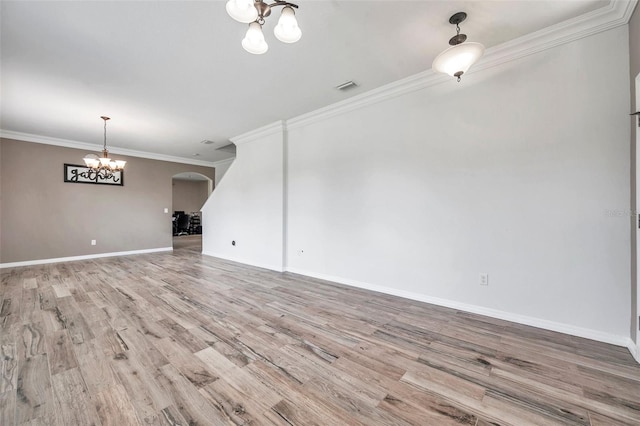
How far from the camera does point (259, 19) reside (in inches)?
59.2

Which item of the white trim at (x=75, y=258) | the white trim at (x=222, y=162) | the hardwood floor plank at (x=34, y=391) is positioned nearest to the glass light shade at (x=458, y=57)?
the hardwood floor plank at (x=34, y=391)

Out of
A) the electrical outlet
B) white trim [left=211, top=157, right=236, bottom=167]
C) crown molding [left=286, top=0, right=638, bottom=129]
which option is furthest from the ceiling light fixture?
white trim [left=211, top=157, right=236, bottom=167]

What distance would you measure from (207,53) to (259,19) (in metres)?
1.41

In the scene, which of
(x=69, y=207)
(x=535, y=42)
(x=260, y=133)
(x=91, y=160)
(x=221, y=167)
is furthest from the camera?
(x=221, y=167)

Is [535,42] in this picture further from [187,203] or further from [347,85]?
[187,203]

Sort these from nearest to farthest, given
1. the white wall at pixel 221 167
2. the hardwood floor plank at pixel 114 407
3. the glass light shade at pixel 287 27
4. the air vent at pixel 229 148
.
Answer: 1. the hardwood floor plank at pixel 114 407
2. the glass light shade at pixel 287 27
3. the air vent at pixel 229 148
4. the white wall at pixel 221 167

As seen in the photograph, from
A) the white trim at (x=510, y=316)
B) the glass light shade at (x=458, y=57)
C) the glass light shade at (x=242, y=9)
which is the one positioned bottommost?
the white trim at (x=510, y=316)

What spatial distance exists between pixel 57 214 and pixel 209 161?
3843 millimetres

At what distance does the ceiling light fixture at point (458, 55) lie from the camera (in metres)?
1.88

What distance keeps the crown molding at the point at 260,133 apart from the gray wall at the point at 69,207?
3.27 metres

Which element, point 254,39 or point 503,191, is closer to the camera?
point 254,39

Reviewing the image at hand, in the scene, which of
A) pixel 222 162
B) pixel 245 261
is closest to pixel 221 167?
pixel 222 162

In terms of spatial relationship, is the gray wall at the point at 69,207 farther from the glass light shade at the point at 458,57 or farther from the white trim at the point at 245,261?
the glass light shade at the point at 458,57

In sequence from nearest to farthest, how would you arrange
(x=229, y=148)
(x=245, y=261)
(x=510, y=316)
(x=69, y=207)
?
(x=510, y=316) < (x=245, y=261) < (x=69, y=207) < (x=229, y=148)
